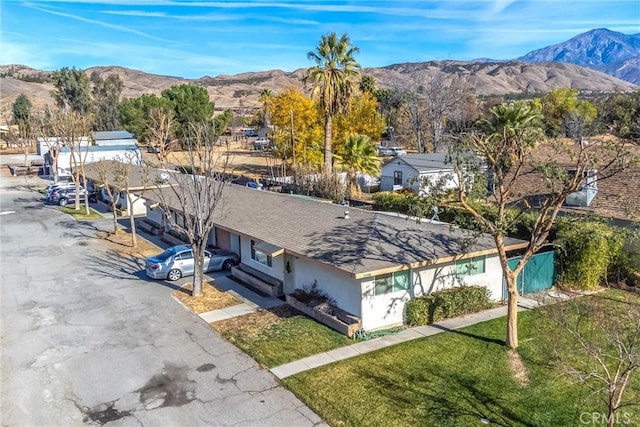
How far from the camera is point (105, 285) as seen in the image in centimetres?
2256

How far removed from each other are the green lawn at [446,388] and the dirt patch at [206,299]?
6744 mm

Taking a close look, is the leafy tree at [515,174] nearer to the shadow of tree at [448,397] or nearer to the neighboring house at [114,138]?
the shadow of tree at [448,397]

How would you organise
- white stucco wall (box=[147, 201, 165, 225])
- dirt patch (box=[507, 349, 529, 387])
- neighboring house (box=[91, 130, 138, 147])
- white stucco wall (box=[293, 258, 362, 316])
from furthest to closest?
neighboring house (box=[91, 130, 138, 147]) → white stucco wall (box=[147, 201, 165, 225]) → white stucco wall (box=[293, 258, 362, 316]) → dirt patch (box=[507, 349, 529, 387])

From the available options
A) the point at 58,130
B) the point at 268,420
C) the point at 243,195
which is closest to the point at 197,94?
the point at 58,130

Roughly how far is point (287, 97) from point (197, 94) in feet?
78.3

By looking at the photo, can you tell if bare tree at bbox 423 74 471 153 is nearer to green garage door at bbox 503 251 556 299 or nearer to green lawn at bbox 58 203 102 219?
green lawn at bbox 58 203 102 219

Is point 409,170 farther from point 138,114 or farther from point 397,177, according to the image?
point 138,114

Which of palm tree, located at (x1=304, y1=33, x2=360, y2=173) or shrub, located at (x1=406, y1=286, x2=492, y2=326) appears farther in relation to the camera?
palm tree, located at (x1=304, y1=33, x2=360, y2=173)

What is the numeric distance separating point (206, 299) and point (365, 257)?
286 inches

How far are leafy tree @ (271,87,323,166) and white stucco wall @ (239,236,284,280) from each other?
2674 centimetres

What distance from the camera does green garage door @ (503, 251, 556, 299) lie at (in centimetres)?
2073

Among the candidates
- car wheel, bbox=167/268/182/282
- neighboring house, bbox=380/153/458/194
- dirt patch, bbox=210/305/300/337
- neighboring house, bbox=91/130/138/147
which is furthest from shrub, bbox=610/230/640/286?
neighboring house, bbox=91/130/138/147

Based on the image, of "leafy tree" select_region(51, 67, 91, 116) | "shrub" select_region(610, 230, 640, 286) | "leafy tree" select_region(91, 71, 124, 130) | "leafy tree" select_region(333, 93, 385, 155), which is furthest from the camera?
"leafy tree" select_region(91, 71, 124, 130)

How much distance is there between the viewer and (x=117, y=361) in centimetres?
1518
